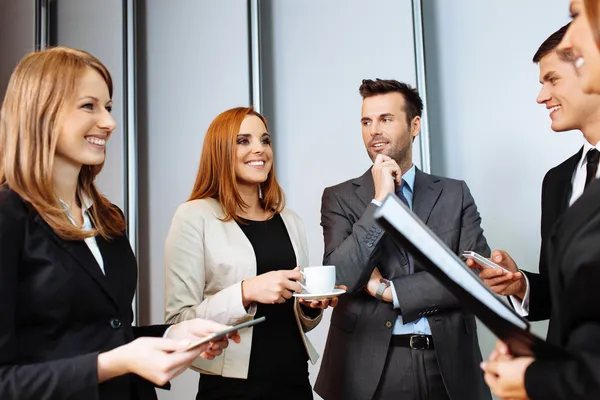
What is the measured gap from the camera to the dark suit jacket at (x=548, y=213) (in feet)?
6.00

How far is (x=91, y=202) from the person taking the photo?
1483mm

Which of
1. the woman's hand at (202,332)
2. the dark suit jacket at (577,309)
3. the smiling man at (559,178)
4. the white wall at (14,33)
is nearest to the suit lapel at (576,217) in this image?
the dark suit jacket at (577,309)

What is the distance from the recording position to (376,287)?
1962mm

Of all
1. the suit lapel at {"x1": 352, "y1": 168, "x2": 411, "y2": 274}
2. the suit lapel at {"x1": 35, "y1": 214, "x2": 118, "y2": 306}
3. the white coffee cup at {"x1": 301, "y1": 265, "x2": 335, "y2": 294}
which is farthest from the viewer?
the suit lapel at {"x1": 352, "y1": 168, "x2": 411, "y2": 274}

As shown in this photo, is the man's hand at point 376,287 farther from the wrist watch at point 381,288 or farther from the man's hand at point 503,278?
the man's hand at point 503,278

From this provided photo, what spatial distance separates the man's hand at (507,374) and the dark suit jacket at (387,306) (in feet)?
2.54

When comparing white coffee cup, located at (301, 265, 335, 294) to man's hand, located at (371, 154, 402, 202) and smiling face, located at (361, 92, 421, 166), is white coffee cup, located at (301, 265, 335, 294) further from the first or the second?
smiling face, located at (361, 92, 421, 166)

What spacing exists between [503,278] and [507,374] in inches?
28.3

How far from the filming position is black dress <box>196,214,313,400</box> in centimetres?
183

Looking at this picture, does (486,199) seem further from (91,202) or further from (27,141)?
(27,141)

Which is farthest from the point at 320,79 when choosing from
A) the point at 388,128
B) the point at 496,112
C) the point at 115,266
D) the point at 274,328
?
the point at 115,266

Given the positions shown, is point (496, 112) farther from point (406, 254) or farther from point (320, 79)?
point (406, 254)

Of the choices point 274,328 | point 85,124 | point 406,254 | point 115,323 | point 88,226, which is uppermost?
point 85,124

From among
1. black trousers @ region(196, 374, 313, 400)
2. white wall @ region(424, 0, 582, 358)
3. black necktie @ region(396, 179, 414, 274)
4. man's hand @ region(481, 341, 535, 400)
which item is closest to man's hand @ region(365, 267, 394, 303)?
black necktie @ region(396, 179, 414, 274)
